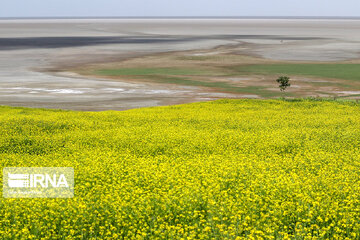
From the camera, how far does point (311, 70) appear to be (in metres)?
83.4

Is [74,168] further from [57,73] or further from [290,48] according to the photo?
[290,48]

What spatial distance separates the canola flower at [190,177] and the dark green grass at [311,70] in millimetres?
47792

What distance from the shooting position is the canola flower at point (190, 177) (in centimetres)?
1227

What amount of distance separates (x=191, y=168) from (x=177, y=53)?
9207 cm

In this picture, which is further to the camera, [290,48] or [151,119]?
[290,48]

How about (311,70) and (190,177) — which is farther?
(311,70)

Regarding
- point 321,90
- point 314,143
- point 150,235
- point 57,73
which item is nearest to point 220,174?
point 150,235

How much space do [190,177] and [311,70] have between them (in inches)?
2849

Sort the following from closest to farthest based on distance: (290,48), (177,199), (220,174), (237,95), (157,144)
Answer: (177,199) → (220,174) → (157,144) → (237,95) → (290,48)

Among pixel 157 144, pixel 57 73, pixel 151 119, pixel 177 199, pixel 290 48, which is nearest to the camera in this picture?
pixel 177 199

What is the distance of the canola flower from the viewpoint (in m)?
12.3

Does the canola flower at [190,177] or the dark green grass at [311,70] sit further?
the dark green grass at [311,70]

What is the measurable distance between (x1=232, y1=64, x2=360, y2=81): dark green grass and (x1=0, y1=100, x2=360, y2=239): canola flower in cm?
4779

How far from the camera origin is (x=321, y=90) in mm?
64125
